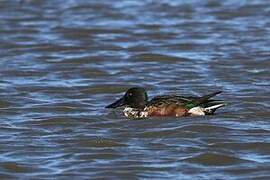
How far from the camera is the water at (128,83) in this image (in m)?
9.54

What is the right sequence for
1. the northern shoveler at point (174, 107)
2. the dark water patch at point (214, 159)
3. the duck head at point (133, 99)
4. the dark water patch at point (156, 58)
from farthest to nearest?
the dark water patch at point (156, 58)
the duck head at point (133, 99)
the northern shoveler at point (174, 107)
the dark water patch at point (214, 159)

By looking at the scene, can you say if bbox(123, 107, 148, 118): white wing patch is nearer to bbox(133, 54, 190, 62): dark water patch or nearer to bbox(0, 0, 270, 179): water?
bbox(0, 0, 270, 179): water

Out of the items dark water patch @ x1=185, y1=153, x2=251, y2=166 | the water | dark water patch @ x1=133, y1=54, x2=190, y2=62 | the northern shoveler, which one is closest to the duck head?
the northern shoveler

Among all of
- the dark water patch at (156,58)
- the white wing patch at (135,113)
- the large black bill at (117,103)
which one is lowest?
the dark water patch at (156,58)

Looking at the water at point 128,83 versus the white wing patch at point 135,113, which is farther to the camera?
the white wing patch at point 135,113

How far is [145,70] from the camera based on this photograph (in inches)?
587

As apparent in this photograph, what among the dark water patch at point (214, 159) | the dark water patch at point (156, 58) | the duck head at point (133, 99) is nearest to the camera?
the dark water patch at point (214, 159)

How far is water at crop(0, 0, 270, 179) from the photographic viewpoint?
9539 millimetres

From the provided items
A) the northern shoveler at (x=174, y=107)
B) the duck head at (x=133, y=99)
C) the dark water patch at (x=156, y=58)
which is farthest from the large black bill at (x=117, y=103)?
the dark water patch at (x=156, y=58)

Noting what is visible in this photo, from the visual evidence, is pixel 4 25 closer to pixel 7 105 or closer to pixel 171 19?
pixel 171 19

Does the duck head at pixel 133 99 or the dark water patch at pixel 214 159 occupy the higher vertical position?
the duck head at pixel 133 99

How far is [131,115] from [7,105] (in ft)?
5.29

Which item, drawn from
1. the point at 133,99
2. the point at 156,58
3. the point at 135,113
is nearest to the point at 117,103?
the point at 133,99

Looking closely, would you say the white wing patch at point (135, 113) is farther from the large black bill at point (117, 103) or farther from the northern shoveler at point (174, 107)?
the large black bill at point (117, 103)
